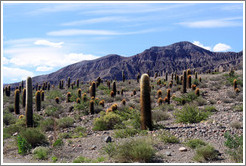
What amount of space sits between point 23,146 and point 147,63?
148m

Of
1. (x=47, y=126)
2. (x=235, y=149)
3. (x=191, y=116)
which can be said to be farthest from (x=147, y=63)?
(x=235, y=149)

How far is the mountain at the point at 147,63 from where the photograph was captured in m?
147

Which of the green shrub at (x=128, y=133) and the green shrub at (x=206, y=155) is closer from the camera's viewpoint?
the green shrub at (x=206, y=155)

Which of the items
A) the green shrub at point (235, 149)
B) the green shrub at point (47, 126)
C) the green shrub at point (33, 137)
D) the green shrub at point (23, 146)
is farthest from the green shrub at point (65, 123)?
the green shrub at point (235, 149)

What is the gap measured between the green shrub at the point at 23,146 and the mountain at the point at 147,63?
128 meters

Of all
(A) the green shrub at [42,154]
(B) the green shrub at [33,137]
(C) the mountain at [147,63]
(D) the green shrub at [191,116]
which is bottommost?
(A) the green shrub at [42,154]

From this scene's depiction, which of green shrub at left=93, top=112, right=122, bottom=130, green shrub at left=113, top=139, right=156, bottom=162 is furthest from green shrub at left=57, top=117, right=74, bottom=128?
green shrub at left=113, top=139, right=156, bottom=162

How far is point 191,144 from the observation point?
30.0ft

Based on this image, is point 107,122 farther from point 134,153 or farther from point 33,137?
point 134,153

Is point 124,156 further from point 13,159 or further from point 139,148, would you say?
point 13,159

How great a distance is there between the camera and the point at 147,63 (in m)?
156

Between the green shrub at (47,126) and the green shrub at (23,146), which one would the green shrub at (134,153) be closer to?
the green shrub at (23,146)

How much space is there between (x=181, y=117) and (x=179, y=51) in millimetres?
168298

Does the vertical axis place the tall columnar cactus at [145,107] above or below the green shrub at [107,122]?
above
